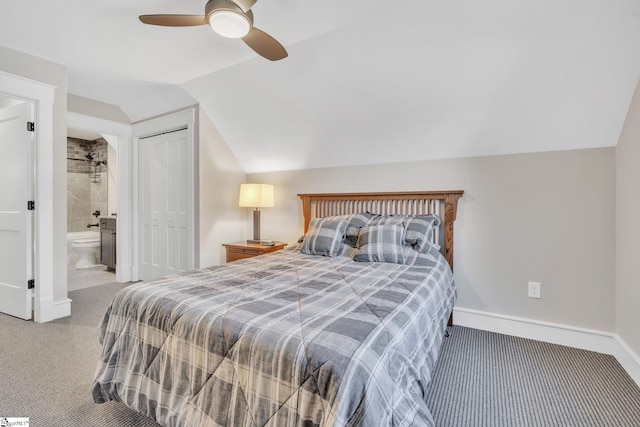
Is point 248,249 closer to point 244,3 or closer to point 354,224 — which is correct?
point 354,224

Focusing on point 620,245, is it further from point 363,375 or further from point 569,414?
point 363,375

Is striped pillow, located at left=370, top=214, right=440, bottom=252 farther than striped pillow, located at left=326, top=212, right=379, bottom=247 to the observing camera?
No

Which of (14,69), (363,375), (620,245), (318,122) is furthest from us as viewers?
(318,122)

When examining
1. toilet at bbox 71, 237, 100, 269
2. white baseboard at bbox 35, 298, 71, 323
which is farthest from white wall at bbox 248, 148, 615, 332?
toilet at bbox 71, 237, 100, 269

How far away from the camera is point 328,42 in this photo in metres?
2.39

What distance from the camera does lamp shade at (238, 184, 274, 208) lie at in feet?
12.0

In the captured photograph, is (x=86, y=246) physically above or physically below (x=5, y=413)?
above

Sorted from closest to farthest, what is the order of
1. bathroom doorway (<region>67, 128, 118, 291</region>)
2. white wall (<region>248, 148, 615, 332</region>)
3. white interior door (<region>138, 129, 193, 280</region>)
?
white wall (<region>248, 148, 615, 332</region>) → white interior door (<region>138, 129, 193, 280</region>) → bathroom doorway (<region>67, 128, 118, 291</region>)

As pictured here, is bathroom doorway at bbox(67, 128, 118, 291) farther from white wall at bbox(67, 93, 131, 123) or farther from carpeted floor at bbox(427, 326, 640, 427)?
carpeted floor at bbox(427, 326, 640, 427)

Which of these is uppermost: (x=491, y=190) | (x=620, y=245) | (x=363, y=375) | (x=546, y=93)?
(x=546, y=93)

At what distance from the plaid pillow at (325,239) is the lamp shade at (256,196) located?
0.95m

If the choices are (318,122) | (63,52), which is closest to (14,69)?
(63,52)

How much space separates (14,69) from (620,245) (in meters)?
5.10

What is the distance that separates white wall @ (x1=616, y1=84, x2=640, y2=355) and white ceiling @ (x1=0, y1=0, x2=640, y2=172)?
0.59 feet
